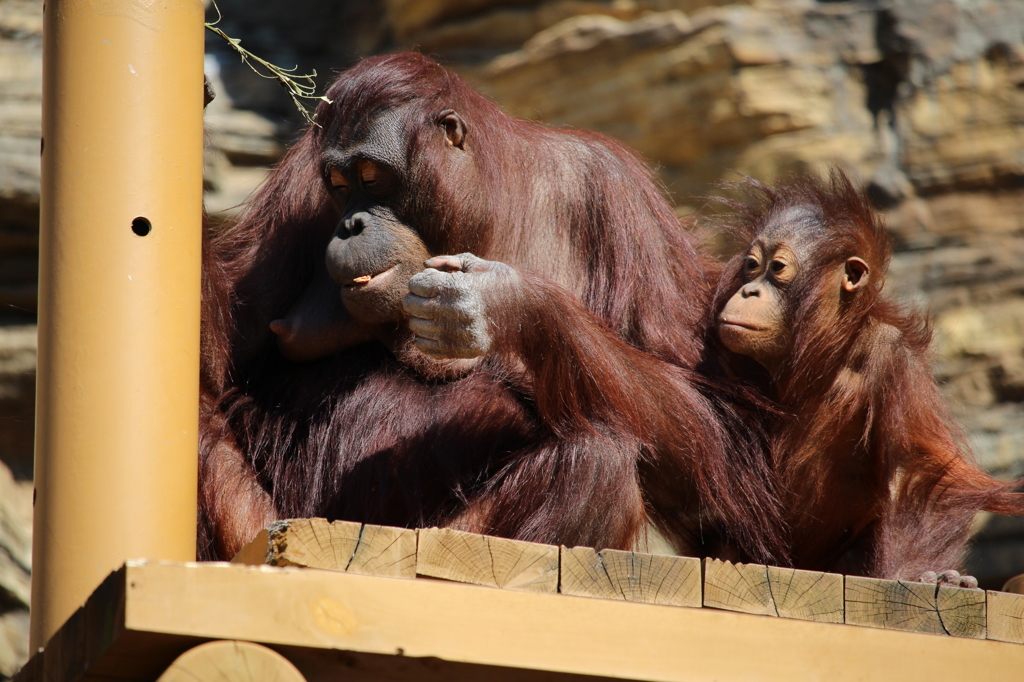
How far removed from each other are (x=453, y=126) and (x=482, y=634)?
1.48 m

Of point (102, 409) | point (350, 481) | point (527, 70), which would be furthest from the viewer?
point (527, 70)

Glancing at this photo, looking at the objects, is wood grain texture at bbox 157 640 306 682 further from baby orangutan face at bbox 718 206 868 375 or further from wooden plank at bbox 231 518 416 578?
baby orangutan face at bbox 718 206 868 375

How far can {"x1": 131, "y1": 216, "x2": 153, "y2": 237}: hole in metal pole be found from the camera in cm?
224

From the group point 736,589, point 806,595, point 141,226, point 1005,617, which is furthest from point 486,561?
point 1005,617

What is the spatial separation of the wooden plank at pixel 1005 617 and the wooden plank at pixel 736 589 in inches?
16.9

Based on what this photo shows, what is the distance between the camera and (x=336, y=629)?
1.85 m

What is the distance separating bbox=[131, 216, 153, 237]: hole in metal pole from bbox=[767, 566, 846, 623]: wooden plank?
4.00ft

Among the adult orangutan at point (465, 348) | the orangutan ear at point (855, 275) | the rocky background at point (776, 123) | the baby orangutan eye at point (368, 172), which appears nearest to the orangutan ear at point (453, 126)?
the adult orangutan at point (465, 348)

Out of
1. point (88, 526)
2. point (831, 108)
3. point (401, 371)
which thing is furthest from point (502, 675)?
point (831, 108)

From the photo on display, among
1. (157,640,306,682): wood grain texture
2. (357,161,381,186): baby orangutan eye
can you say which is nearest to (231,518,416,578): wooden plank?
(157,640,306,682): wood grain texture

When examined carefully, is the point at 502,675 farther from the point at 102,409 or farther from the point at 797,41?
the point at 797,41

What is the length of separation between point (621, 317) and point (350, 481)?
75cm

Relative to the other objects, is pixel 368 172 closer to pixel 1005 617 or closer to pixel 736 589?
pixel 736 589

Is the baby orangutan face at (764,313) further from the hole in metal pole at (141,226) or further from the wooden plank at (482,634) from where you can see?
the hole in metal pole at (141,226)
